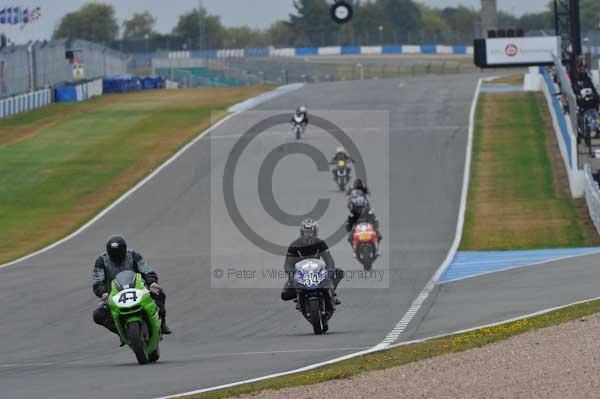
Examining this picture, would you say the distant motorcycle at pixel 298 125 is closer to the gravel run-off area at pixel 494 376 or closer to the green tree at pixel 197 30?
the gravel run-off area at pixel 494 376

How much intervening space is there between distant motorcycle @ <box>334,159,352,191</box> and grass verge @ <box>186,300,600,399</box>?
20.1 meters

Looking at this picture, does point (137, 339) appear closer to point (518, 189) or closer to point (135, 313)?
point (135, 313)

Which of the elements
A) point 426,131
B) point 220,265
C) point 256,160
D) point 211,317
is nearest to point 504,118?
point 426,131

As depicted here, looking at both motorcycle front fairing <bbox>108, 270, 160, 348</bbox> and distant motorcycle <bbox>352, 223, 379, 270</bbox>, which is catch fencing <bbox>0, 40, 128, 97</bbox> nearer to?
distant motorcycle <bbox>352, 223, 379, 270</bbox>

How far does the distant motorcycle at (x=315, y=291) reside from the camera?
52.3ft

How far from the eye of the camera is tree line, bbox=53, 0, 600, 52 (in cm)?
15450

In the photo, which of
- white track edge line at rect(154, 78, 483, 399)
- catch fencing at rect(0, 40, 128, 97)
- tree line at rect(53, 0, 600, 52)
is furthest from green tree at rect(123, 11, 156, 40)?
white track edge line at rect(154, 78, 483, 399)

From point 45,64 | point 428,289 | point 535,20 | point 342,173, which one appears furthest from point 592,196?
point 535,20

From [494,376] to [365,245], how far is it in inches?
493

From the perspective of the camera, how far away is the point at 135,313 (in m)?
13.2

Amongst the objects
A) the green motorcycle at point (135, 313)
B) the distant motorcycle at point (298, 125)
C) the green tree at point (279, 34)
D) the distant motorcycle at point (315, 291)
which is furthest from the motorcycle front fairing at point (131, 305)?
the green tree at point (279, 34)

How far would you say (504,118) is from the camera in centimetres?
5131

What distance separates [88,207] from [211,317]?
1935 centimetres

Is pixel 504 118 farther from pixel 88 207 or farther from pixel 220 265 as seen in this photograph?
pixel 220 265
